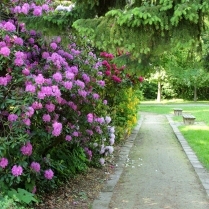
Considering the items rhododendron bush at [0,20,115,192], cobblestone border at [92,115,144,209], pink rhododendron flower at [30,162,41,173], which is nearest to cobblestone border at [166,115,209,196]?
cobblestone border at [92,115,144,209]

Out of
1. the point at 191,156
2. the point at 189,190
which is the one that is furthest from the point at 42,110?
the point at 191,156

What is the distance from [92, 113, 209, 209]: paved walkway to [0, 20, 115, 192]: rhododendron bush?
0.96m

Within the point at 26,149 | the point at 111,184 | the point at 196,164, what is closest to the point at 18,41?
the point at 26,149

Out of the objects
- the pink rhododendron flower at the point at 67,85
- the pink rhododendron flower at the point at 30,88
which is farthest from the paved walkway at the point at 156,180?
the pink rhododendron flower at the point at 30,88

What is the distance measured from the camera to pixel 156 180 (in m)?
6.58

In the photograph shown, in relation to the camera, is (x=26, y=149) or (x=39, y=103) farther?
(x=26, y=149)

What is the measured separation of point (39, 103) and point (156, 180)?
11.1 ft

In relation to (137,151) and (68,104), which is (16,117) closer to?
(68,104)

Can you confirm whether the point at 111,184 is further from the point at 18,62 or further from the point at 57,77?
the point at 18,62

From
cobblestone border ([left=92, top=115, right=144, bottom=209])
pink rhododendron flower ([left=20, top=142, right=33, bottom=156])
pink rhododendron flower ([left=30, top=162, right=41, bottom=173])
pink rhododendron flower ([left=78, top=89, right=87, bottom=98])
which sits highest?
pink rhododendron flower ([left=78, top=89, right=87, bottom=98])

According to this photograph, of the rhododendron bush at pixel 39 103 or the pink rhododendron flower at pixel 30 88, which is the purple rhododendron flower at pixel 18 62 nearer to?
the rhododendron bush at pixel 39 103

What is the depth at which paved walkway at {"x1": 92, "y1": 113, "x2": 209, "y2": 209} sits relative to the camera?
17.3ft

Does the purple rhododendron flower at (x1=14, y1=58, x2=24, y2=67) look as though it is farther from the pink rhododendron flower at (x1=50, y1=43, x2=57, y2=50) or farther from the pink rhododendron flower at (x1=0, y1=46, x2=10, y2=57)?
the pink rhododendron flower at (x1=50, y1=43, x2=57, y2=50)

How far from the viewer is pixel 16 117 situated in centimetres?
392
